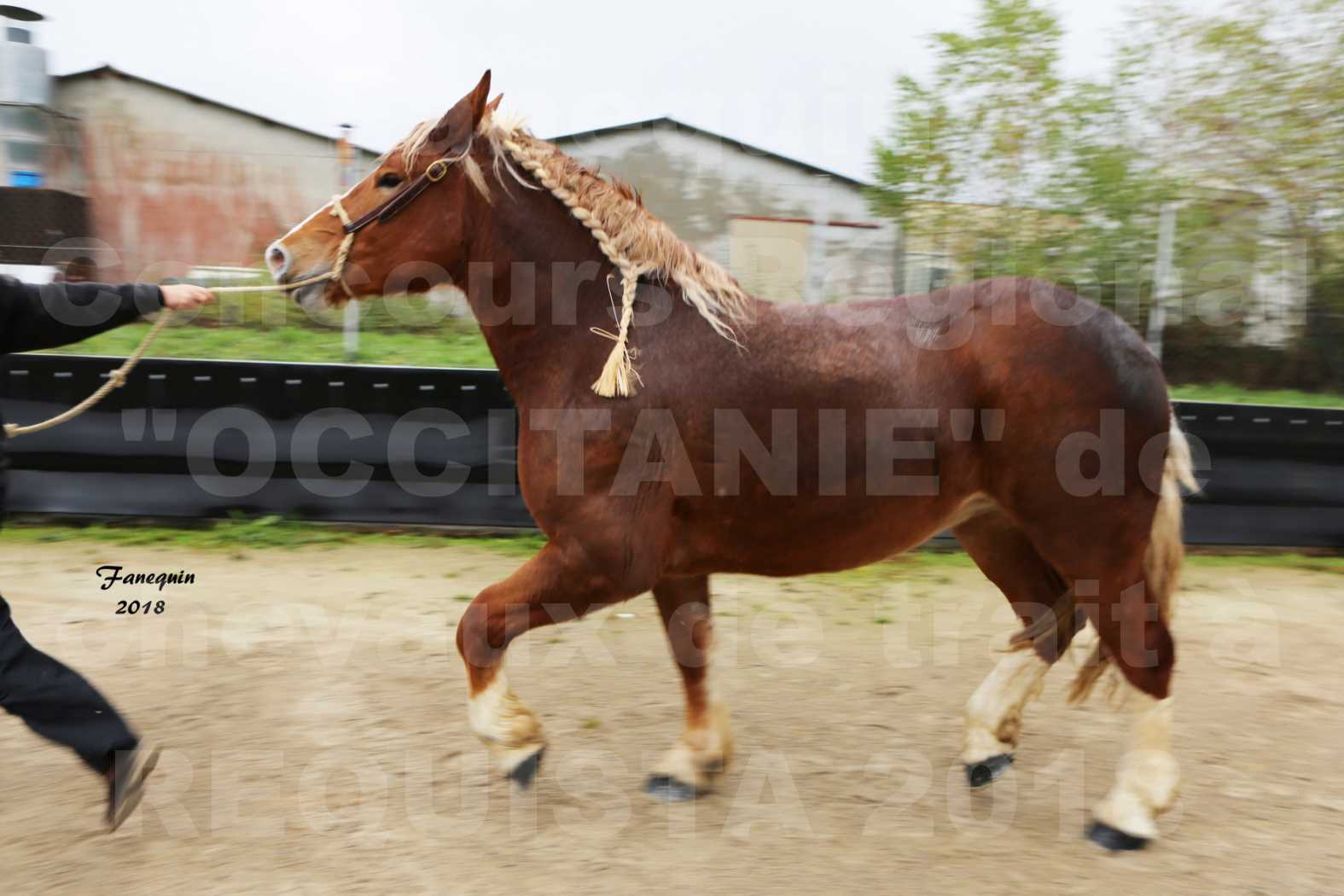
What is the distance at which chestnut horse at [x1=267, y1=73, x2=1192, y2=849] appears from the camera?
9.62 feet

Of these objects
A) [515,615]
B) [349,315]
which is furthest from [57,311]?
[349,315]

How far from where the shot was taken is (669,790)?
3.22 metres

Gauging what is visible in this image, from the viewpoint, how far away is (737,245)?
732cm

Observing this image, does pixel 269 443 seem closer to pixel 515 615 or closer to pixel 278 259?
pixel 278 259

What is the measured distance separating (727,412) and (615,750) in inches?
53.9

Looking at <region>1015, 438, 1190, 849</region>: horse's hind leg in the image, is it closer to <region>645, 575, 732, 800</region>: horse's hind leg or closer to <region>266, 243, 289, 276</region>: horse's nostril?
<region>645, 575, 732, 800</region>: horse's hind leg

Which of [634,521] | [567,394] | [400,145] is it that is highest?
[400,145]

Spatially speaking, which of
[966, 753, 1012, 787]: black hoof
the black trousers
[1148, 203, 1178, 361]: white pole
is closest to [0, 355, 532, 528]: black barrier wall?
the black trousers

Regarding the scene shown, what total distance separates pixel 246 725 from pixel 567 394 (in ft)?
5.79

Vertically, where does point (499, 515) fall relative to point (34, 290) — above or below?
below

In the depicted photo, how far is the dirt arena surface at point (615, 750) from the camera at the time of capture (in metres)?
2.75

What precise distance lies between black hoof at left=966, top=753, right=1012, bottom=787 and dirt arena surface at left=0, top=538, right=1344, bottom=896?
4 cm

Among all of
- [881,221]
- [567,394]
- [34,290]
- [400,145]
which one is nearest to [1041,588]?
[567,394]

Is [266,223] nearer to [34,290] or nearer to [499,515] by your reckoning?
[499,515]
